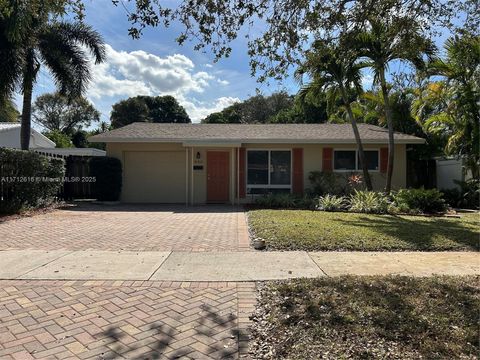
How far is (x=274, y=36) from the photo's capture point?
6828 millimetres

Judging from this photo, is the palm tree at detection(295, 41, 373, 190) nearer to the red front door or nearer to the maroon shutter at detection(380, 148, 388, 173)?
the maroon shutter at detection(380, 148, 388, 173)

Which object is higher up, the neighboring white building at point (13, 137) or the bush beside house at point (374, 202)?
the neighboring white building at point (13, 137)

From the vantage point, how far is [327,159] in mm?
17594

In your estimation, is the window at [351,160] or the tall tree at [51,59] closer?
the tall tree at [51,59]

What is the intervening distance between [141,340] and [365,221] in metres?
8.34

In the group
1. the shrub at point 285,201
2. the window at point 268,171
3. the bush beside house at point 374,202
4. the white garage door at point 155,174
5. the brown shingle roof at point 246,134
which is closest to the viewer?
the bush beside house at point 374,202

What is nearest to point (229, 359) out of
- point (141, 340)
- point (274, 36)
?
point (141, 340)

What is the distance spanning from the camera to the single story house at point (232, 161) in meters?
17.4

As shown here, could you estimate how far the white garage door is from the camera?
18.0m

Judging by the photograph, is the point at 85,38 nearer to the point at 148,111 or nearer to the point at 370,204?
the point at 370,204

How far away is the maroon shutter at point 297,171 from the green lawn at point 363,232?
531 centimetres

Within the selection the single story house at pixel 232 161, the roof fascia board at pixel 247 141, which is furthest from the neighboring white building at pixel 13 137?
the roof fascia board at pixel 247 141

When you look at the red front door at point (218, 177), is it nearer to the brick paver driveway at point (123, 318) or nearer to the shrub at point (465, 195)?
the shrub at point (465, 195)

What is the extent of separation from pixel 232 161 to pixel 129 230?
7.89 metres
